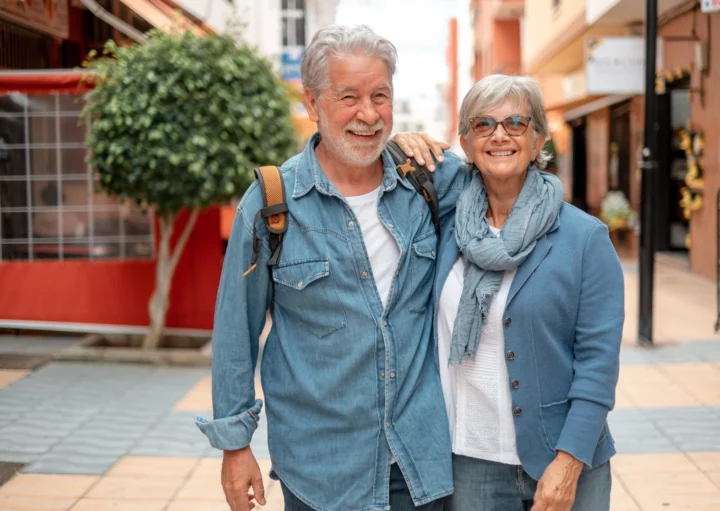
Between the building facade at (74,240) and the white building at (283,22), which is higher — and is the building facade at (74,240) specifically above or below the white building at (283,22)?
below

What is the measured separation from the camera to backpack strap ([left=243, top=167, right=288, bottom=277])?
2.42m

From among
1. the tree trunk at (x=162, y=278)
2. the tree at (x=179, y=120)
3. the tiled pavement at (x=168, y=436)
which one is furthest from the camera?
the tree trunk at (x=162, y=278)

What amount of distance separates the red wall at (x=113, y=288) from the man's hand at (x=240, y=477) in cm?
605

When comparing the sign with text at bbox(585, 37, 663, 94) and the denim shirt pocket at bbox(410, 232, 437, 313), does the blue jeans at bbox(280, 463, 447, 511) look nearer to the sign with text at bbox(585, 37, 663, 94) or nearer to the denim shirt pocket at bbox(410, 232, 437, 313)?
the denim shirt pocket at bbox(410, 232, 437, 313)

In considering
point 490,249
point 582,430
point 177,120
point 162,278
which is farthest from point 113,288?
point 582,430

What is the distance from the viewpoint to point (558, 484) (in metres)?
2.27

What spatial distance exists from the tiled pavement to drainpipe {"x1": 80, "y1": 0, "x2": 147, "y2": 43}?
291cm

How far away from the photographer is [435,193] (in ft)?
8.49

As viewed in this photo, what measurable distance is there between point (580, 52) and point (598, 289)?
680 inches

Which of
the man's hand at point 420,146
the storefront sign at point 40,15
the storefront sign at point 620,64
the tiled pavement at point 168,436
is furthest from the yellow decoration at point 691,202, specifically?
the man's hand at point 420,146

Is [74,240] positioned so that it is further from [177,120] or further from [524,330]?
[524,330]

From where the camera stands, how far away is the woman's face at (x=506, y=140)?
2395mm

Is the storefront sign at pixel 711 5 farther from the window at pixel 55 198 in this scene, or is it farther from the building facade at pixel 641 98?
the window at pixel 55 198

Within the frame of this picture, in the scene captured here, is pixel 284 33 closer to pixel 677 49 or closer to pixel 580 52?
pixel 580 52
